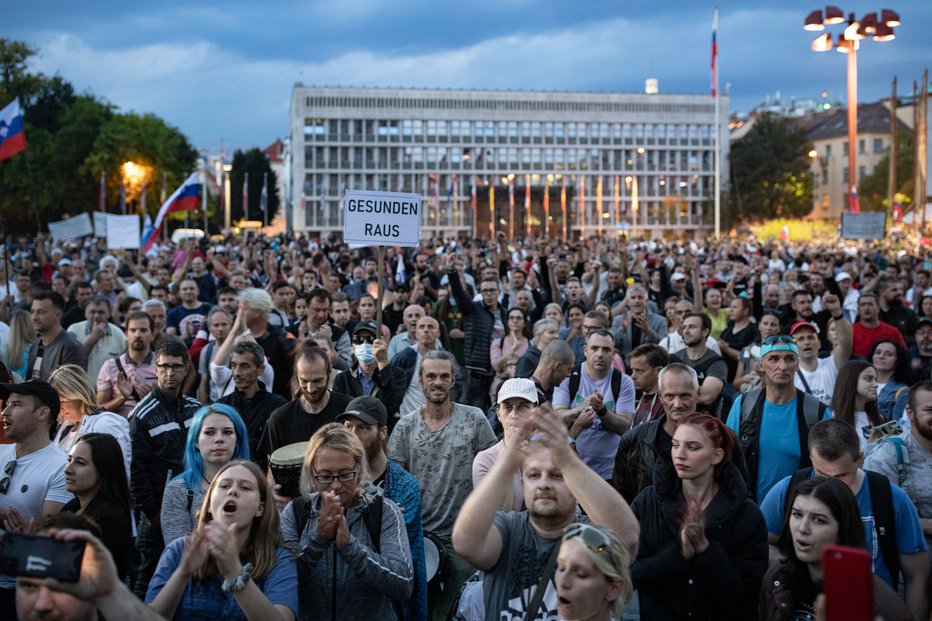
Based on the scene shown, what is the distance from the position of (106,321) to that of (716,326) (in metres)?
6.71

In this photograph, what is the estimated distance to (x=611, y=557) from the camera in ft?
10.6

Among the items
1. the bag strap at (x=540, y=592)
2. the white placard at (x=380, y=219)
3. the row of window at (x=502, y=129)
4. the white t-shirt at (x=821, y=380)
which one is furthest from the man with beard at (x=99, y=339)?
the row of window at (x=502, y=129)

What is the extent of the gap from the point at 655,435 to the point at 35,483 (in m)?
3.28

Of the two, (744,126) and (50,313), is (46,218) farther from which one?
(744,126)

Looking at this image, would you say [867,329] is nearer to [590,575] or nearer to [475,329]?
[475,329]

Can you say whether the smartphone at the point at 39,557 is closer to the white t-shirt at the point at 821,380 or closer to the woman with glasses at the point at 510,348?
the white t-shirt at the point at 821,380

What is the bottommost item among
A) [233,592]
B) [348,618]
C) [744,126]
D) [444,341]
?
[348,618]

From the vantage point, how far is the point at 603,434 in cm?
642

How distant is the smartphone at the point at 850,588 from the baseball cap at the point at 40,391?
4479mm

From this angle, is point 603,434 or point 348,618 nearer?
point 348,618

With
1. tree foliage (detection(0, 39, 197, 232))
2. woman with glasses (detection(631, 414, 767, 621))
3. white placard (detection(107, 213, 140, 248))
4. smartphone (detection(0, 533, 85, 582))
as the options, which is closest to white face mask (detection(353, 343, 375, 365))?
woman with glasses (detection(631, 414, 767, 621))

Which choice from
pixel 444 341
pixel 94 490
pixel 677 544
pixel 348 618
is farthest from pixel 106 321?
pixel 677 544

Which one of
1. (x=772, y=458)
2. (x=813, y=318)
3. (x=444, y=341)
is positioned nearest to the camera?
(x=772, y=458)

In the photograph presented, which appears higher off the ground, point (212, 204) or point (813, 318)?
point (212, 204)
